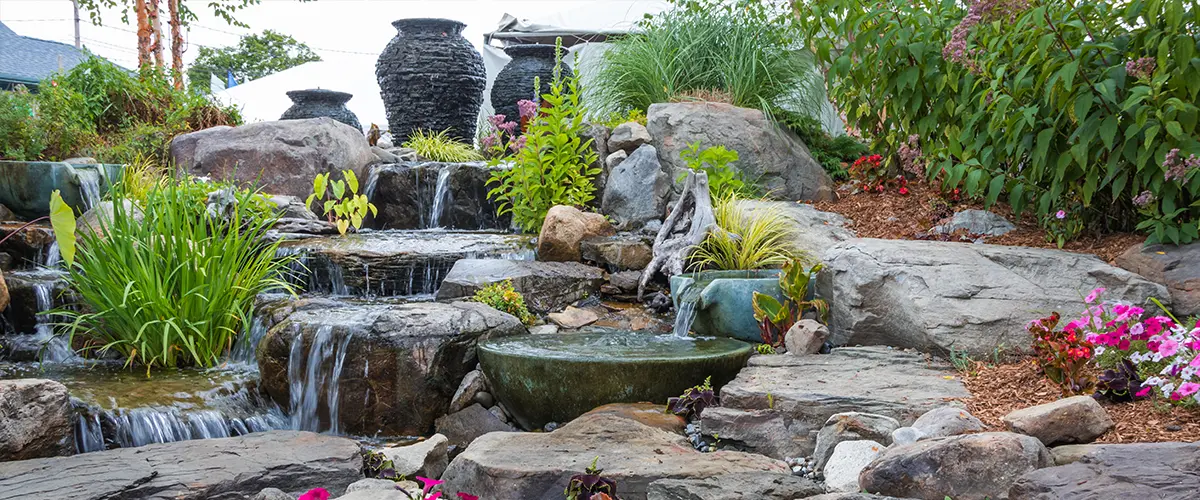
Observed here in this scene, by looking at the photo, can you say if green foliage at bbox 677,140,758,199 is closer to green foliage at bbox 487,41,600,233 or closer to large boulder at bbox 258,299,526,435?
green foliage at bbox 487,41,600,233

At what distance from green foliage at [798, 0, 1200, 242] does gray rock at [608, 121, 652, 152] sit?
6.98ft

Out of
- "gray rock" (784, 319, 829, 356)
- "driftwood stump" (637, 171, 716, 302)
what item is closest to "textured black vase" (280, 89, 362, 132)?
"driftwood stump" (637, 171, 716, 302)

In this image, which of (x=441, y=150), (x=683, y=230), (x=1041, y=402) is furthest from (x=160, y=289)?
(x=441, y=150)

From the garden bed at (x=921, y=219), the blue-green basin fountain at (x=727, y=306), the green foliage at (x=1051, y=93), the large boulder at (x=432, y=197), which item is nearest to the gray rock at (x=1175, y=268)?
the green foliage at (x=1051, y=93)

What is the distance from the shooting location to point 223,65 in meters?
26.8

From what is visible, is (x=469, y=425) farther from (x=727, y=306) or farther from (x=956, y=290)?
(x=956, y=290)

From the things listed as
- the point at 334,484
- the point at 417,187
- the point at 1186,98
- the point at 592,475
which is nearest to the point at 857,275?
the point at 1186,98

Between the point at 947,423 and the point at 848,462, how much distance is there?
14.5 inches

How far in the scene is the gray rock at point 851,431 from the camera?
9.68ft

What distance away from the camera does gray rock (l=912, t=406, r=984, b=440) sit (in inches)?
111

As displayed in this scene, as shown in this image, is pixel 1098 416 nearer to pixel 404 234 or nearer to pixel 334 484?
pixel 334 484

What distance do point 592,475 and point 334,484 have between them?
119cm

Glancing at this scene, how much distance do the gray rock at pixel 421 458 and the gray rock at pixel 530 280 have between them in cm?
178

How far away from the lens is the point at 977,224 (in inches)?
209
